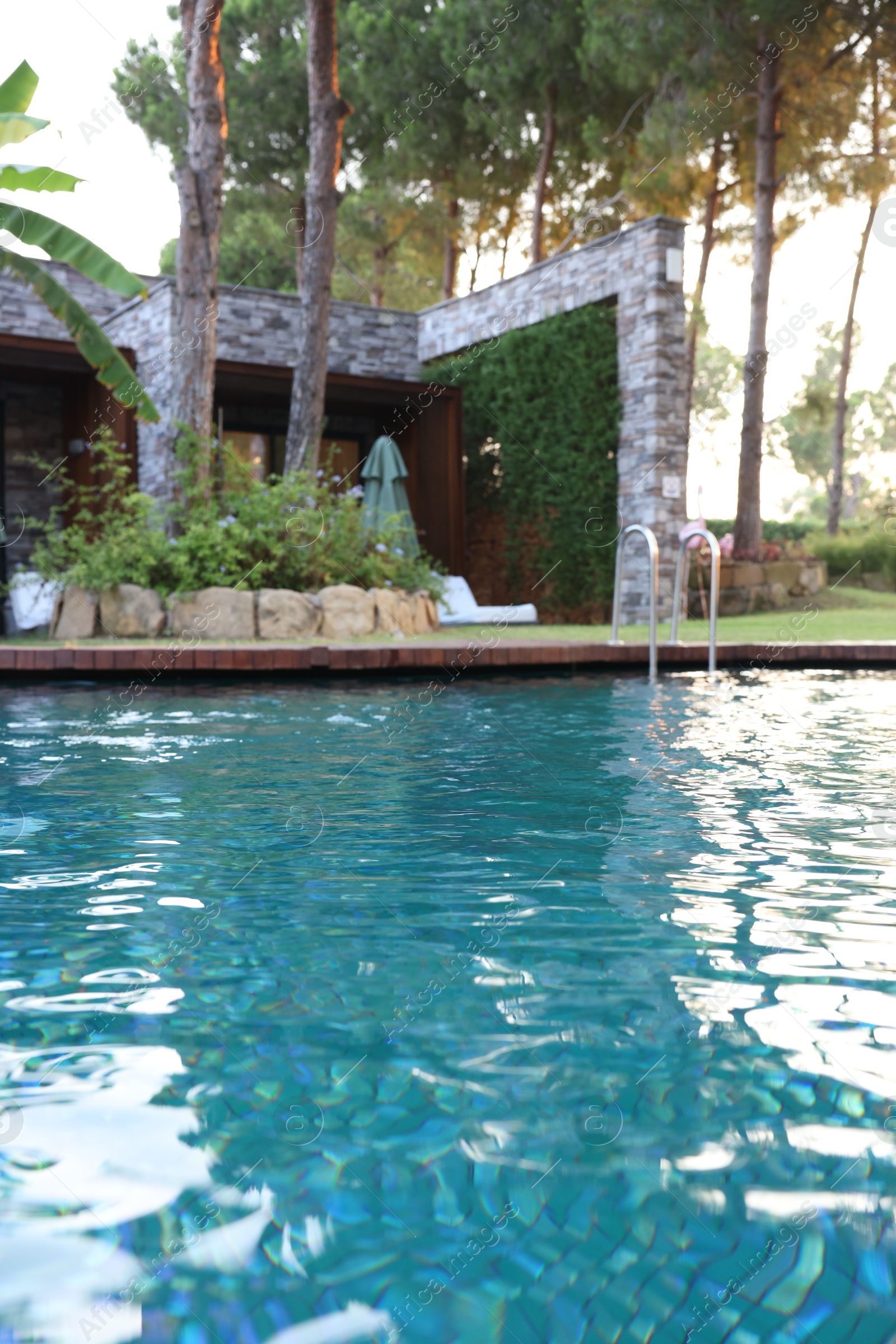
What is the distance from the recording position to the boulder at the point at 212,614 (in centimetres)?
924

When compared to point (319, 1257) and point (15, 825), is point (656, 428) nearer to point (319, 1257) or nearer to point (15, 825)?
point (15, 825)

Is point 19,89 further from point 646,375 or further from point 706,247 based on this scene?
point 706,247

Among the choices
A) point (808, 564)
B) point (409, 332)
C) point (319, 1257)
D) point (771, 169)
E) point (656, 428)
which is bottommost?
point (319, 1257)

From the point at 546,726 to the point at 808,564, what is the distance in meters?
12.6

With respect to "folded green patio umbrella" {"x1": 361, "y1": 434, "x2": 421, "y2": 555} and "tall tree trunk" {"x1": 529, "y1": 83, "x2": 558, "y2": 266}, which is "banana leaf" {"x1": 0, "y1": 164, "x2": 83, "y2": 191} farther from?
"tall tree trunk" {"x1": 529, "y1": 83, "x2": 558, "y2": 266}

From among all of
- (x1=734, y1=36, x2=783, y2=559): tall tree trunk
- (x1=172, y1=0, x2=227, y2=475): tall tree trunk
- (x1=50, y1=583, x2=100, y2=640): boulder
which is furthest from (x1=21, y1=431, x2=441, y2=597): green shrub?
(x1=734, y1=36, x2=783, y2=559): tall tree trunk

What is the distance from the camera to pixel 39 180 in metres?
7.40

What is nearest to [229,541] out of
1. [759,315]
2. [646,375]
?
[646,375]

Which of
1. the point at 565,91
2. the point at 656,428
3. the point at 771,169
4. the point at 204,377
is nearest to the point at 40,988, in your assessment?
the point at 204,377

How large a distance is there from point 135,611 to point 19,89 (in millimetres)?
3914

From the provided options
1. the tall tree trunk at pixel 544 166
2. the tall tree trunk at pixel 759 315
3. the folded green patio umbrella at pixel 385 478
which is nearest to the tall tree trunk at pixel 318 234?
the folded green patio umbrella at pixel 385 478

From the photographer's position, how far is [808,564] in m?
16.6

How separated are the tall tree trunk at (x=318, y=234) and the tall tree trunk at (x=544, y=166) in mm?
6755

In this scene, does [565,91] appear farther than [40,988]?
Yes
